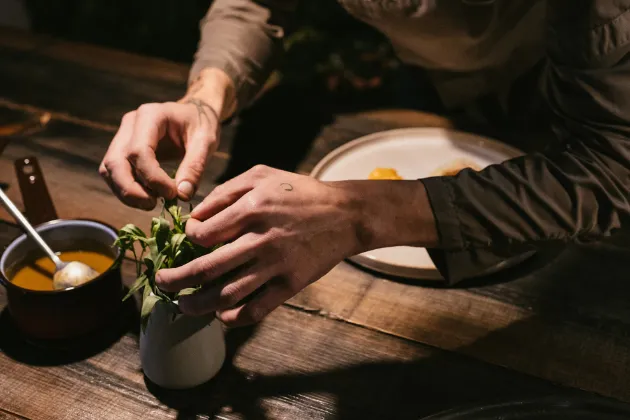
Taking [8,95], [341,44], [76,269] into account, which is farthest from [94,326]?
[341,44]

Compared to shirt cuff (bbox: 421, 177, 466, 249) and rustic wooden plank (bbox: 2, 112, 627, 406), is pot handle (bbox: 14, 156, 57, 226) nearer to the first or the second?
rustic wooden plank (bbox: 2, 112, 627, 406)

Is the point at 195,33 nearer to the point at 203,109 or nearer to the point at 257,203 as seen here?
the point at 203,109

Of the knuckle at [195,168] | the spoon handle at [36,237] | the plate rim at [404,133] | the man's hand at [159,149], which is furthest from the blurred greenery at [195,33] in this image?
the spoon handle at [36,237]

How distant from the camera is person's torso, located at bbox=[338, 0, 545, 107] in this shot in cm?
138

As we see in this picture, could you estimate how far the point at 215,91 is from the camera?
1393 millimetres

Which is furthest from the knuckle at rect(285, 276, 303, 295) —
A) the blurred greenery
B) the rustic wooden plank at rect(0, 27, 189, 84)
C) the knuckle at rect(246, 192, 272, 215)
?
the blurred greenery

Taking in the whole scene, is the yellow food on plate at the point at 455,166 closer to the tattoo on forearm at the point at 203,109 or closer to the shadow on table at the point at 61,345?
the tattoo on forearm at the point at 203,109

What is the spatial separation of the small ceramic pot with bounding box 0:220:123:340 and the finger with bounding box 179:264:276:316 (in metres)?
0.20

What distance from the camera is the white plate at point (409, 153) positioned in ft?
4.60

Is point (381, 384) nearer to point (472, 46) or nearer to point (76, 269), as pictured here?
point (76, 269)

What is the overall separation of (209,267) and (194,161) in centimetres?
32

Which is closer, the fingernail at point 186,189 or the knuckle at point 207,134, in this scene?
the fingernail at point 186,189

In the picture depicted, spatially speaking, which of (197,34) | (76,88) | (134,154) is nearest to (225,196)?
(134,154)

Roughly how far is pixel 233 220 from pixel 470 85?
37.5 inches
